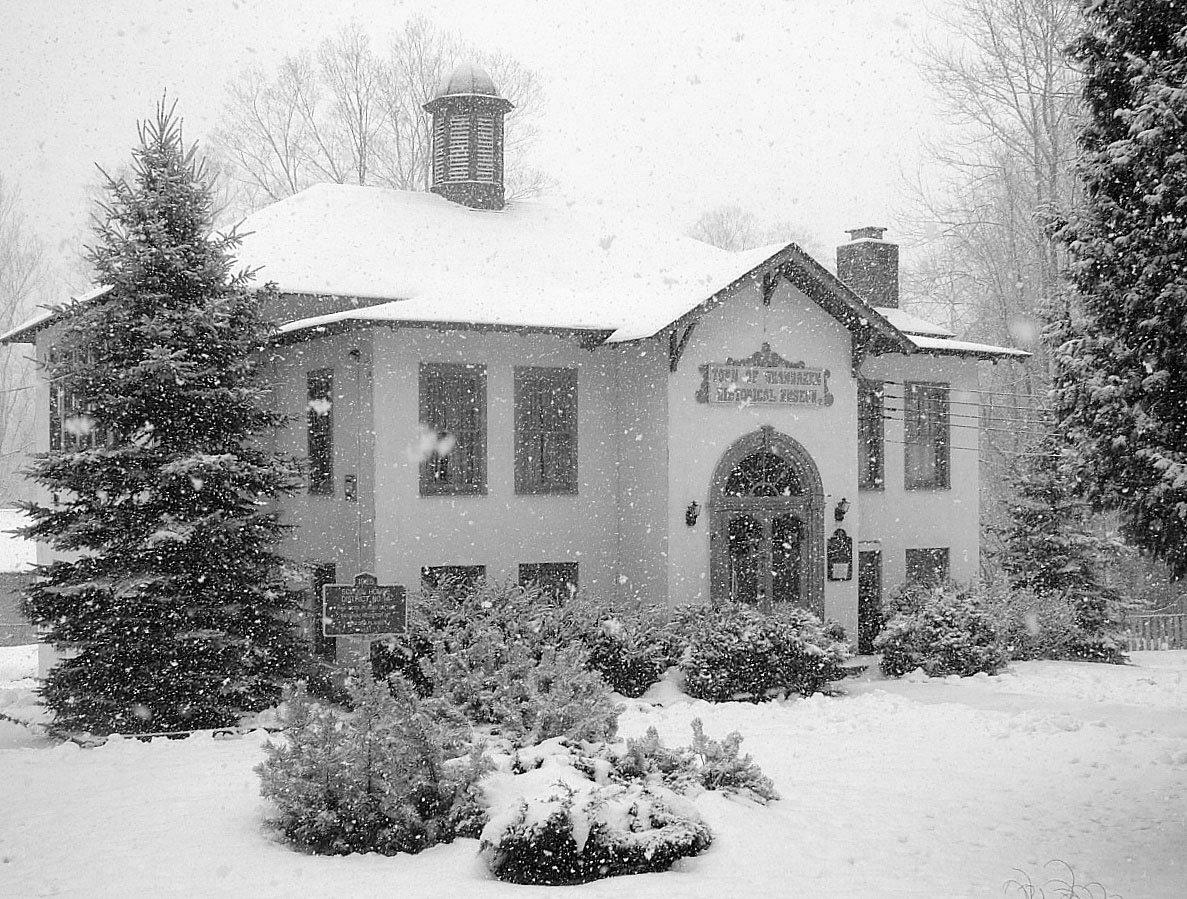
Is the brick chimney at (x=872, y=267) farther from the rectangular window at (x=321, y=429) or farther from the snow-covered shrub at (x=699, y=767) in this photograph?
the snow-covered shrub at (x=699, y=767)

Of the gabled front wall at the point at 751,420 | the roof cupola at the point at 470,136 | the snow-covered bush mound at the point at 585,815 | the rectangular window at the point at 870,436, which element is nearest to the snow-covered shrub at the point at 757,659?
the gabled front wall at the point at 751,420

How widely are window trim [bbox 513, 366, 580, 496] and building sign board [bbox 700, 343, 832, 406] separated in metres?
2.19

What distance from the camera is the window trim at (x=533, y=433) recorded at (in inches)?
728

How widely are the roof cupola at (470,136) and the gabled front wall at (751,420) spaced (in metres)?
7.07

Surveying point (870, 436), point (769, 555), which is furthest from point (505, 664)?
point (870, 436)

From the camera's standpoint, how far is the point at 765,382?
18859 millimetres

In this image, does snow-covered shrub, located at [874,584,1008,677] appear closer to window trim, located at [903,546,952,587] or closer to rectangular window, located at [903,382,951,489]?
window trim, located at [903,546,952,587]

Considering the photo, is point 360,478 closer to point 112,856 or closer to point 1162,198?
point 112,856

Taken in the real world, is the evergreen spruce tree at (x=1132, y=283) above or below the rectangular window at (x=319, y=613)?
above

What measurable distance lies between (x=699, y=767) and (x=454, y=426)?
29.9ft

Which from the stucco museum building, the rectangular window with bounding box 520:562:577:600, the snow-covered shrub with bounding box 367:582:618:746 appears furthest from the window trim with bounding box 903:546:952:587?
Answer: the snow-covered shrub with bounding box 367:582:618:746

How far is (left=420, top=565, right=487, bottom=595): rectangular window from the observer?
17.1m

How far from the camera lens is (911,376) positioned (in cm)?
2203

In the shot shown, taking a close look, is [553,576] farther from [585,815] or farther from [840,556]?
[585,815]
